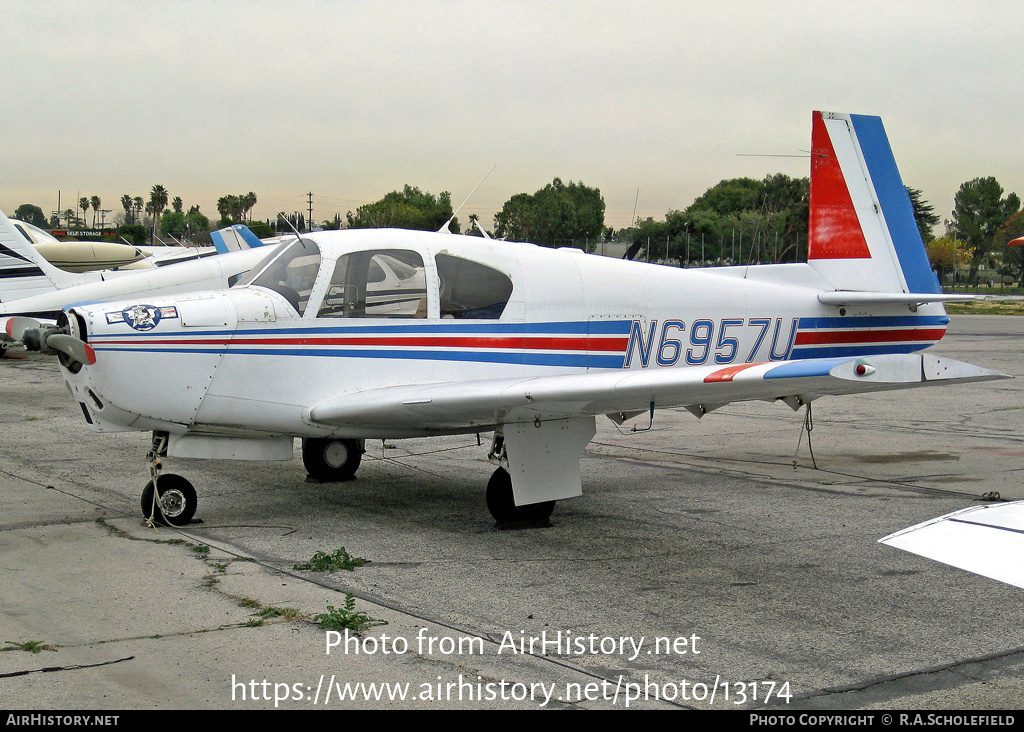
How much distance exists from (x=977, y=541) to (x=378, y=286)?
200 inches

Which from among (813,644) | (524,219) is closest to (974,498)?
(813,644)

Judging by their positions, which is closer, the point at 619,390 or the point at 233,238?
the point at 619,390

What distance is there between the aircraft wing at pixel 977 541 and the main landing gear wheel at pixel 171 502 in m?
5.46

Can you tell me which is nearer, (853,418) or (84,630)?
(84,630)

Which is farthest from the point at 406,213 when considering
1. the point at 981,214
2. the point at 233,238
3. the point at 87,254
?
the point at 981,214

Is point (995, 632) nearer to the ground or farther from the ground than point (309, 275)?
nearer to the ground

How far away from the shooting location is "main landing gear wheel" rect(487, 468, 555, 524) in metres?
7.56

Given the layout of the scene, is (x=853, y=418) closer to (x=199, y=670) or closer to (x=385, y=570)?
(x=385, y=570)

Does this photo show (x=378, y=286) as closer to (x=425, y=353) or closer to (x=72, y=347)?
(x=425, y=353)

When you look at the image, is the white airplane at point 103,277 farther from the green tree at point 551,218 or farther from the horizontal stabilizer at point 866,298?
the green tree at point 551,218

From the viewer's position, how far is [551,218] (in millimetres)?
37219

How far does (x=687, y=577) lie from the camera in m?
6.19

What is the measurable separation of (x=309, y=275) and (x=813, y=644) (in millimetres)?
4548
